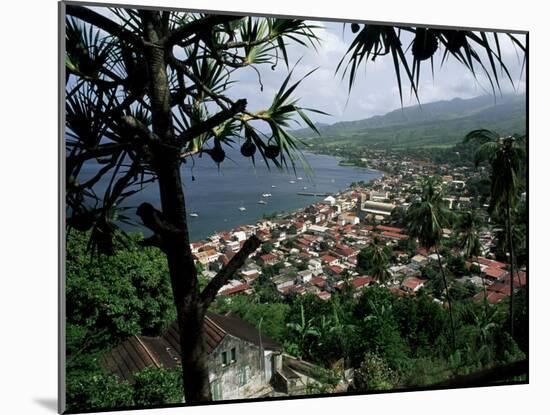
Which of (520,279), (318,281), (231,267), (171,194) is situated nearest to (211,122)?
(171,194)

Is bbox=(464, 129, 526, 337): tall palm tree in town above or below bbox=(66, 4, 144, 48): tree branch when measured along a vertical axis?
below

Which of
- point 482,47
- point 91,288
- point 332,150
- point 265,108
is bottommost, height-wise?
point 91,288

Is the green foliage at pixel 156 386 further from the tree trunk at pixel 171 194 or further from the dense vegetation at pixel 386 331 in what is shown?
the dense vegetation at pixel 386 331

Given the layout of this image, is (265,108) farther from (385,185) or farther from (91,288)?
(91,288)

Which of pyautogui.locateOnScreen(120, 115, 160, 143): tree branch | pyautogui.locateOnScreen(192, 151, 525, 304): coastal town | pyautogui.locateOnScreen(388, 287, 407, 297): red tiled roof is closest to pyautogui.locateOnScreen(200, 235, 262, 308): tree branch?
pyautogui.locateOnScreen(192, 151, 525, 304): coastal town

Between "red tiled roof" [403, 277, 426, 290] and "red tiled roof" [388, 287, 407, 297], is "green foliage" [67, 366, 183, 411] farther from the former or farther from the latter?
"red tiled roof" [403, 277, 426, 290]

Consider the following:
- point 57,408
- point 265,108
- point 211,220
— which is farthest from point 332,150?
point 57,408

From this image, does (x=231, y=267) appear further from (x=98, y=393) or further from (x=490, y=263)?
(x=490, y=263)
